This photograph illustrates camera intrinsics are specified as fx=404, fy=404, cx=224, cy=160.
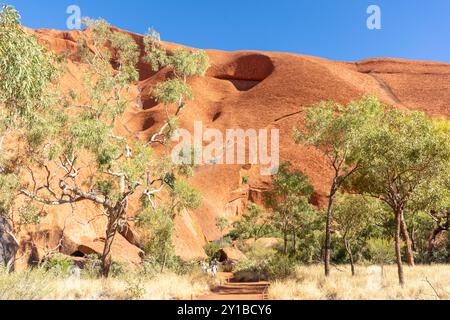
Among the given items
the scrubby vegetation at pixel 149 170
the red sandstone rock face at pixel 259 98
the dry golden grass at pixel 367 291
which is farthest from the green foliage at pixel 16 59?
the red sandstone rock face at pixel 259 98

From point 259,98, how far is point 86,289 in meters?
56.8

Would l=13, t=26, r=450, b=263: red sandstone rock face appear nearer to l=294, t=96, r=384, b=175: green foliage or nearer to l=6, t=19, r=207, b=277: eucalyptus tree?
l=6, t=19, r=207, b=277: eucalyptus tree

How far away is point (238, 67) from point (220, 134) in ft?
76.0

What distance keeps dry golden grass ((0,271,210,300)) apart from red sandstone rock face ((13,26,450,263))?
706 inches

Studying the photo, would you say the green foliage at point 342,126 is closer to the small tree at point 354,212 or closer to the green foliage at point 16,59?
the small tree at point 354,212

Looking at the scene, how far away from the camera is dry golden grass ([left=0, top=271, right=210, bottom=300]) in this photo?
25.9 ft

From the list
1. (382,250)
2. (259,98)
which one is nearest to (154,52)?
(382,250)

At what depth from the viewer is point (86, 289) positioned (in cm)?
1128

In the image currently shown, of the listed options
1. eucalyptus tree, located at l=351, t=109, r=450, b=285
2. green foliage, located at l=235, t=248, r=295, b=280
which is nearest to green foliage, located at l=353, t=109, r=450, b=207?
eucalyptus tree, located at l=351, t=109, r=450, b=285

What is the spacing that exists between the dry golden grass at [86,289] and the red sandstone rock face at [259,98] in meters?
17.9

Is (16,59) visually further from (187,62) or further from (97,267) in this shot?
(97,267)
